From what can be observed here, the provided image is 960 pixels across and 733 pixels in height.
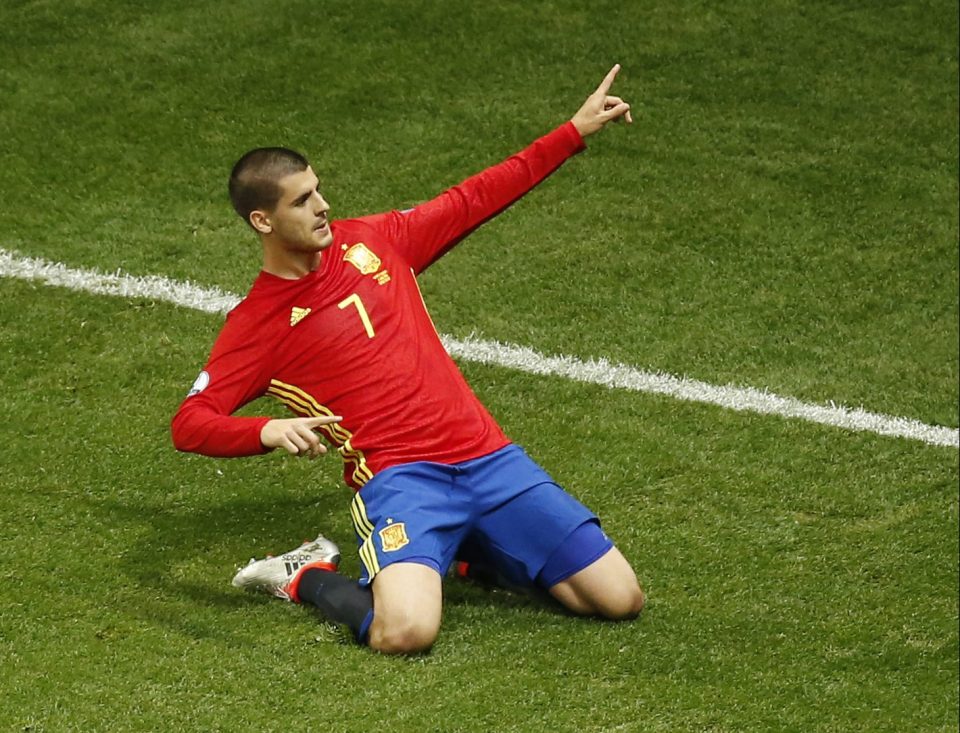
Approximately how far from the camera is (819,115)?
8945mm

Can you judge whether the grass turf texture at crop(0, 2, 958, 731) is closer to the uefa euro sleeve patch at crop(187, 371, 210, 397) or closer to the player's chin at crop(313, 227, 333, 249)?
the uefa euro sleeve patch at crop(187, 371, 210, 397)

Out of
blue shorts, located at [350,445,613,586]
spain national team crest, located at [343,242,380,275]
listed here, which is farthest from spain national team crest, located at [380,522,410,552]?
spain national team crest, located at [343,242,380,275]

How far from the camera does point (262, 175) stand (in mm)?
5305

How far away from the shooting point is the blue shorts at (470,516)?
532cm

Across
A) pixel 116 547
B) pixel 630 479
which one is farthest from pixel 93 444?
pixel 630 479

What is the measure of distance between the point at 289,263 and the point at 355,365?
406 mm

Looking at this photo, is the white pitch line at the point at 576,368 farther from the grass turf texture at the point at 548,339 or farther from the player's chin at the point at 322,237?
the player's chin at the point at 322,237

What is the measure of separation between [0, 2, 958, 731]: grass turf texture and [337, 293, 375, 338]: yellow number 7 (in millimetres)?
924

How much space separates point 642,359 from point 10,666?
3320mm

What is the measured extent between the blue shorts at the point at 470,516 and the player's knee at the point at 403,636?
0.72ft

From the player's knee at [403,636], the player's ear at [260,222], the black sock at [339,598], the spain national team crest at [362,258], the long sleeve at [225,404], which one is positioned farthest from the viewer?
the spain national team crest at [362,258]

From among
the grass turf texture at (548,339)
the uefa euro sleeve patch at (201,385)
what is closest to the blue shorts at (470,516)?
the grass turf texture at (548,339)

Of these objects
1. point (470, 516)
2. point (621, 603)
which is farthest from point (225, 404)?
point (621, 603)

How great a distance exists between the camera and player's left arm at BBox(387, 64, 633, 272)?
5.74 meters
